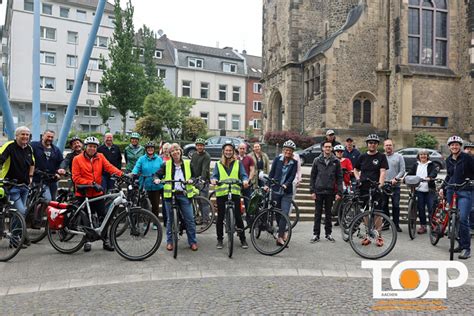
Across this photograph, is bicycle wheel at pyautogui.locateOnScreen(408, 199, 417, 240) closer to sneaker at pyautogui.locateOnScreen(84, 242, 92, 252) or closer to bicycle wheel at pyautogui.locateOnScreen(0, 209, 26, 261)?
sneaker at pyautogui.locateOnScreen(84, 242, 92, 252)

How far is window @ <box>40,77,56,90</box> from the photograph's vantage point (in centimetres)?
4650

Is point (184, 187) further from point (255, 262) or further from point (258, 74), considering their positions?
point (258, 74)

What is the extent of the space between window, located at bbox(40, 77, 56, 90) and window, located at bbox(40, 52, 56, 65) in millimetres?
1715

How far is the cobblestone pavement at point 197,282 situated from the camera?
456 cm

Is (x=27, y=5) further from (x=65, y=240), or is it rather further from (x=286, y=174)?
A: (x=286, y=174)

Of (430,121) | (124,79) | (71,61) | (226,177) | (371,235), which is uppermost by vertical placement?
(71,61)

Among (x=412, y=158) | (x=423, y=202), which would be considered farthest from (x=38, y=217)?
(x=412, y=158)

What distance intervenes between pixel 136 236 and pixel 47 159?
2.58 metres

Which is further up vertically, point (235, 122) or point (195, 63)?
point (195, 63)

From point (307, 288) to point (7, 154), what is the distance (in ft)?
16.3

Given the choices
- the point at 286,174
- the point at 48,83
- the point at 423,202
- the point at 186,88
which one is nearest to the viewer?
the point at 286,174

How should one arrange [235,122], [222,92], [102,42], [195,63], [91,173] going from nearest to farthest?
[91,173] → [102,42] → [195,63] → [222,92] → [235,122]

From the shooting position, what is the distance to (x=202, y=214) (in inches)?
345

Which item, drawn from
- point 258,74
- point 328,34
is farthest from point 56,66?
point 328,34
